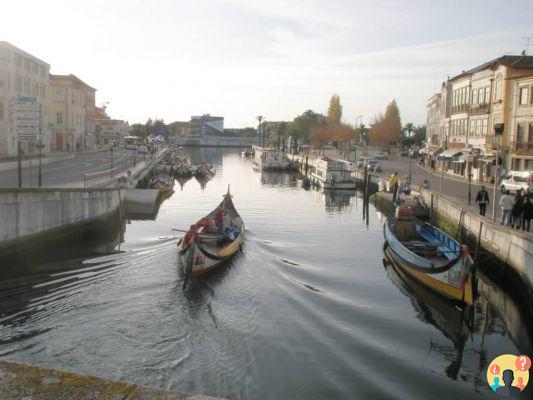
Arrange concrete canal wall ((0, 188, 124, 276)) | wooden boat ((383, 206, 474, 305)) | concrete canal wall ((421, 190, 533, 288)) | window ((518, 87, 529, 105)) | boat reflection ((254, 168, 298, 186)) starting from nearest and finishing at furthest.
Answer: wooden boat ((383, 206, 474, 305)) < concrete canal wall ((421, 190, 533, 288)) < concrete canal wall ((0, 188, 124, 276)) < window ((518, 87, 529, 105)) < boat reflection ((254, 168, 298, 186))

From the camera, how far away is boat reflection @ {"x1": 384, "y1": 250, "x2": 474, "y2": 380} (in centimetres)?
1602

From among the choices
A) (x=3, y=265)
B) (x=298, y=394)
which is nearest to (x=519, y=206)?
(x=298, y=394)

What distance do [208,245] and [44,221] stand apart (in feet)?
27.1

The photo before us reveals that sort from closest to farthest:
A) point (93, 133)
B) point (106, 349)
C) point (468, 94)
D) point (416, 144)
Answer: point (106, 349), point (468, 94), point (93, 133), point (416, 144)

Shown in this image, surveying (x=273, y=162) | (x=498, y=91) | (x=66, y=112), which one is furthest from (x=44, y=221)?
(x=273, y=162)

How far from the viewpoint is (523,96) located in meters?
46.9

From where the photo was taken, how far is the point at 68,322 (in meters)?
16.7

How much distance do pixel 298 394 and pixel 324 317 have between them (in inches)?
224

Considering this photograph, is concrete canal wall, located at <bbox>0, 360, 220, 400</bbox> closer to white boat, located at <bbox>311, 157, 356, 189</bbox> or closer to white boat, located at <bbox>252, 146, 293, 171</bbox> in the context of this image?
white boat, located at <bbox>311, 157, 356, 189</bbox>

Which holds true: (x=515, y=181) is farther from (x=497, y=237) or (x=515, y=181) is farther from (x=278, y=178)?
(x=278, y=178)

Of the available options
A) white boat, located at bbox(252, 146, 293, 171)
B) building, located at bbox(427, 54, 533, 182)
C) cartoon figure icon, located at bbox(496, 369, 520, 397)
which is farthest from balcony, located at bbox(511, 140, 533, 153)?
white boat, located at bbox(252, 146, 293, 171)

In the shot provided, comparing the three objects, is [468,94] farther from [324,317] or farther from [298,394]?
[298,394]

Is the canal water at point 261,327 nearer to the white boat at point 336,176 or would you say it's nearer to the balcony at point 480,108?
the balcony at point 480,108

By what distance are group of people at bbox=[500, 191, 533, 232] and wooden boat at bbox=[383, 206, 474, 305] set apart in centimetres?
274
